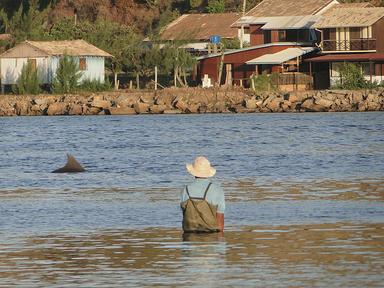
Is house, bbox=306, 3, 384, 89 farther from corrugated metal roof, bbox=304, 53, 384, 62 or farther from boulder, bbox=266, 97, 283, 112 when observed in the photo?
boulder, bbox=266, 97, 283, 112

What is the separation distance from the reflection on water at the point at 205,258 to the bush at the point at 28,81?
60.0 m

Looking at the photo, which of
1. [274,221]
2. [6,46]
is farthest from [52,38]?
[274,221]

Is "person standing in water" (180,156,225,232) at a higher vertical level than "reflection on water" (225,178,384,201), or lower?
higher

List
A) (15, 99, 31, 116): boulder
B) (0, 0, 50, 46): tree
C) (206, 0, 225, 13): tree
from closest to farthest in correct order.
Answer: (15, 99, 31, 116): boulder → (0, 0, 50, 46): tree → (206, 0, 225, 13): tree

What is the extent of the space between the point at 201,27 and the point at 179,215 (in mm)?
73641

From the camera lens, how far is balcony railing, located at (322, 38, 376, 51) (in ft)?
258

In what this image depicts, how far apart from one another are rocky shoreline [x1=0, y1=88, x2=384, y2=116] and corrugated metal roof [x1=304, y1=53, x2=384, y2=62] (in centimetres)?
262

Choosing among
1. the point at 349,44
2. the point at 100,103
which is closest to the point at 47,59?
the point at 100,103

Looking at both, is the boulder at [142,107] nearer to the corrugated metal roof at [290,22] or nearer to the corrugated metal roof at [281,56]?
the corrugated metal roof at [281,56]

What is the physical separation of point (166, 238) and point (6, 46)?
72916mm

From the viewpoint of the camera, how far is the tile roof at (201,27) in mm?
92875

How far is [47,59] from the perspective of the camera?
A: 81812 mm

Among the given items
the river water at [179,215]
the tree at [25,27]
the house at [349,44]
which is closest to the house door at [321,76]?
the house at [349,44]

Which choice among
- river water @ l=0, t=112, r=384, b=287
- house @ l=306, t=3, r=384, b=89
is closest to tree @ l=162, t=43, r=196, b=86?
house @ l=306, t=3, r=384, b=89
